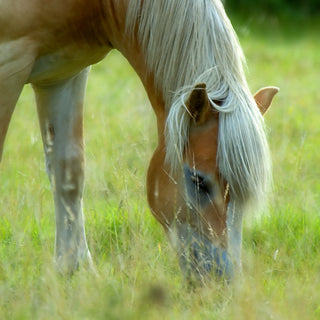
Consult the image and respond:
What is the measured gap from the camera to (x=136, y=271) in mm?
3010

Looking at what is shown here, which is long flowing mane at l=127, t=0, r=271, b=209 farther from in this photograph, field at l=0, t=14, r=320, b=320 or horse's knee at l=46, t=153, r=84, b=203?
horse's knee at l=46, t=153, r=84, b=203

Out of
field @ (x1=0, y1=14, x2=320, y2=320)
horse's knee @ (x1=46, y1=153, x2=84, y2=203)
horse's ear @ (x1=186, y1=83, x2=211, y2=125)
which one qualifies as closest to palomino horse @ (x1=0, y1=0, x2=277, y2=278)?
horse's ear @ (x1=186, y1=83, x2=211, y2=125)

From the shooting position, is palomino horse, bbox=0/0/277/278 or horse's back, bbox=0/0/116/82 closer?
palomino horse, bbox=0/0/277/278

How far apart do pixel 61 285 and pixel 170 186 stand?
0.61 metres

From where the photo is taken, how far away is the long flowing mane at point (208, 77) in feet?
9.47

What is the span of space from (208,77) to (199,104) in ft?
0.47

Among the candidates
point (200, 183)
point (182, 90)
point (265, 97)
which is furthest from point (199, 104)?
point (265, 97)

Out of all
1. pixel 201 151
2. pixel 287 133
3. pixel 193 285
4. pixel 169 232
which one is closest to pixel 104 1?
pixel 201 151

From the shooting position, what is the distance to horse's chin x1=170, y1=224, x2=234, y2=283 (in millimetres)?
2893

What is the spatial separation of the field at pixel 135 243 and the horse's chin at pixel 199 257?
0.20 ft

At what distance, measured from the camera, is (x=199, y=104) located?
2.97 meters

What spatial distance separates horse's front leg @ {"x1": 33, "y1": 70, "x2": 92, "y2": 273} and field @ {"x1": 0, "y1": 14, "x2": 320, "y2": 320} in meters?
0.11

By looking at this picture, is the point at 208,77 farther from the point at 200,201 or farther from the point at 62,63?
the point at 62,63

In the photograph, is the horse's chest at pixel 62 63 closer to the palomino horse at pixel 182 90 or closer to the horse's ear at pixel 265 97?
the palomino horse at pixel 182 90
